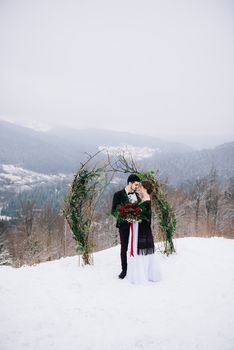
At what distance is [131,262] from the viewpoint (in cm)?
554

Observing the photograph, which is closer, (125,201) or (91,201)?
(125,201)

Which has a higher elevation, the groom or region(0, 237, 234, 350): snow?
the groom

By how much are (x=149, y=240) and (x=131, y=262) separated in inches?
22.7

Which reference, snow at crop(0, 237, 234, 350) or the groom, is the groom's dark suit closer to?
the groom

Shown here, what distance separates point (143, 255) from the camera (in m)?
5.46

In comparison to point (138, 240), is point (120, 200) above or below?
above

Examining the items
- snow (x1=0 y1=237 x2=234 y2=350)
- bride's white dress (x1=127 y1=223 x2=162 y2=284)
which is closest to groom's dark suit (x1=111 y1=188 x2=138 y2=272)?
bride's white dress (x1=127 y1=223 x2=162 y2=284)

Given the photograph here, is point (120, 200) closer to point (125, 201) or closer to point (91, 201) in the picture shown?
point (125, 201)

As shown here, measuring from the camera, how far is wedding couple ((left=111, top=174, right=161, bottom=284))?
5434 mm

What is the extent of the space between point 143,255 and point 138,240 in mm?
306

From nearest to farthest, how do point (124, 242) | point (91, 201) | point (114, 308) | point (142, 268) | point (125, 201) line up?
point (114, 308), point (142, 268), point (124, 242), point (125, 201), point (91, 201)

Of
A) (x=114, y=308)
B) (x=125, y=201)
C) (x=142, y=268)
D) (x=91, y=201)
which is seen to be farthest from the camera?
(x=91, y=201)

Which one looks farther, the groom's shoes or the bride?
the groom's shoes

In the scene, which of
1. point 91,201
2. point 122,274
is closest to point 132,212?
point 122,274
